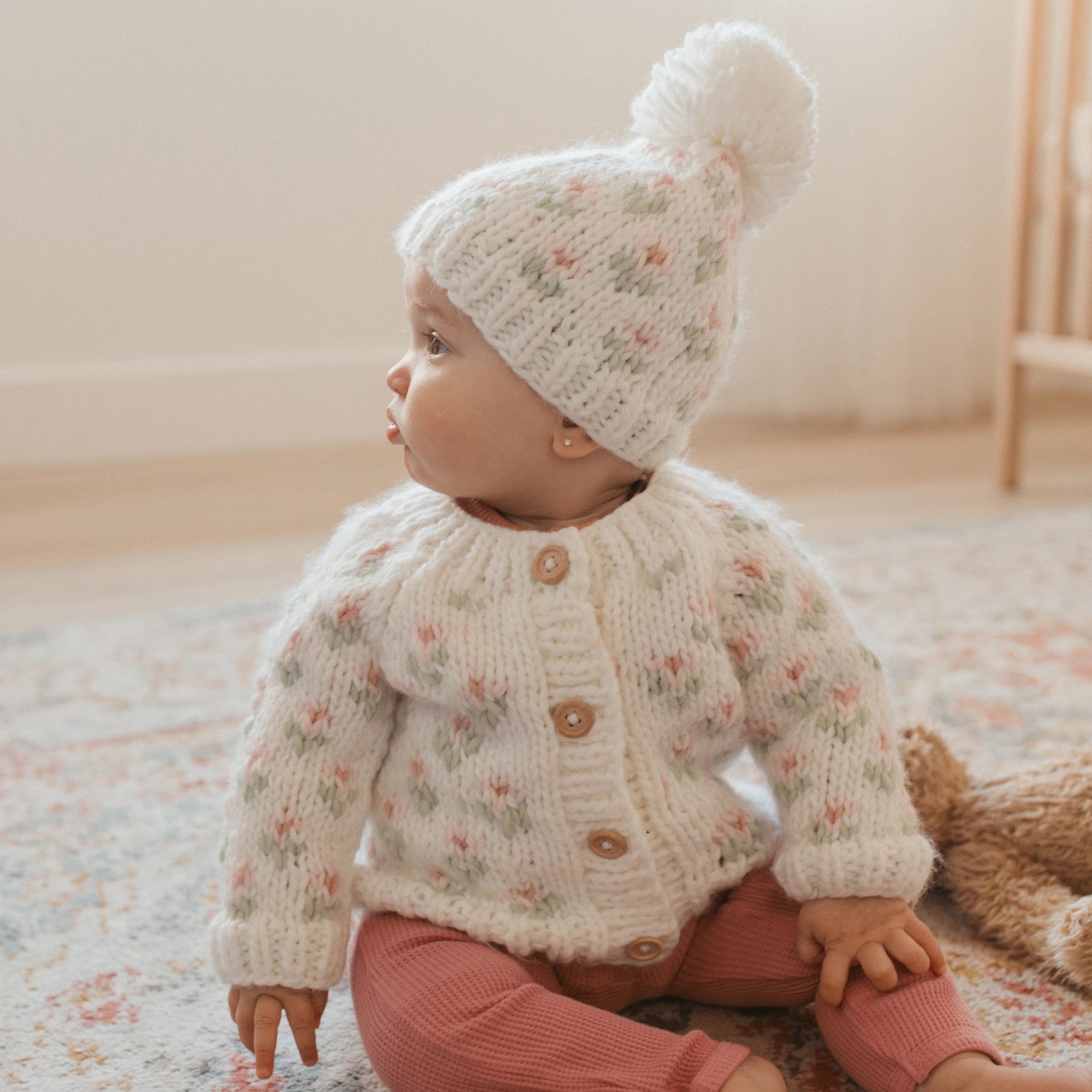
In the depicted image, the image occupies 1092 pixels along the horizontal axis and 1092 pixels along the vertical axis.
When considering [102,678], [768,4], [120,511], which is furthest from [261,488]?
[768,4]

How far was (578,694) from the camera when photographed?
68 centimetres

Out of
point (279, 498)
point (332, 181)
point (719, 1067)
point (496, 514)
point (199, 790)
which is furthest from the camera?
point (332, 181)

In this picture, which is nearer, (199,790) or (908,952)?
(908,952)

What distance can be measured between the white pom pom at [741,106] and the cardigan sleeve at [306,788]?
285mm

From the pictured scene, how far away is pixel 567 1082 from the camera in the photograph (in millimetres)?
623

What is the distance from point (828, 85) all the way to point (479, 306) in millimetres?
1695

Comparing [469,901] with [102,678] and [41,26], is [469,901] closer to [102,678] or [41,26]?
[102,678]

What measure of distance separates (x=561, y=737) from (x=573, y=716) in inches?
0.6

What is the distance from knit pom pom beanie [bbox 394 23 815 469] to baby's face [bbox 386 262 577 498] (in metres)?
0.01

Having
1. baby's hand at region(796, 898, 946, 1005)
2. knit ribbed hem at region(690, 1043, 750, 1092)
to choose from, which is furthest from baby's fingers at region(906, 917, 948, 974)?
knit ribbed hem at region(690, 1043, 750, 1092)

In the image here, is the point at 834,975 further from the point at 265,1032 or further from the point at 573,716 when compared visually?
the point at 265,1032

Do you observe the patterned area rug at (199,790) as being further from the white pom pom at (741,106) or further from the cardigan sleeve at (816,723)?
the white pom pom at (741,106)

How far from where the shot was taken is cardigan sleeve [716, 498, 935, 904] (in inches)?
26.9

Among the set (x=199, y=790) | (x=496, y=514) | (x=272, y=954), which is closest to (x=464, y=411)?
(x=496, y=514)
